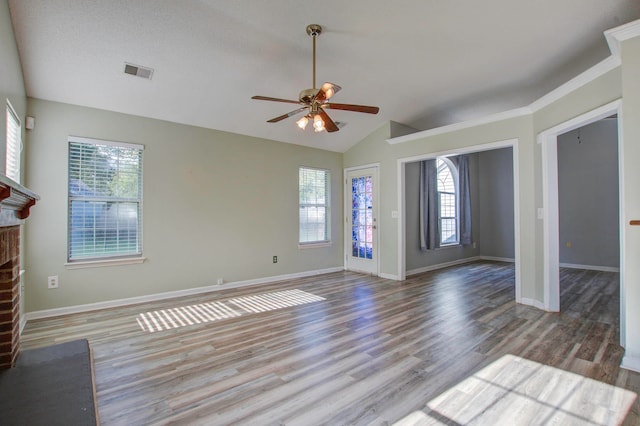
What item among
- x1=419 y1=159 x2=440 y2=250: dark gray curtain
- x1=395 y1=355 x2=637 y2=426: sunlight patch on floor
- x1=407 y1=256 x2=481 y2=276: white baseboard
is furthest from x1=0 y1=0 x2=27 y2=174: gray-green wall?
x1=419 y1=159 x2=440 y2=250: dark gray curtain

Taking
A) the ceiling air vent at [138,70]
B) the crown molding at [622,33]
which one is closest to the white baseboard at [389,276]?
the crown molding at [622,33]

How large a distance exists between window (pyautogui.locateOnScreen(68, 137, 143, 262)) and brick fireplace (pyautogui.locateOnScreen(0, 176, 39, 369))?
176 centimetres

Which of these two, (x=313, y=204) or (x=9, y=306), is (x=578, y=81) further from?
(x=9, y=306)

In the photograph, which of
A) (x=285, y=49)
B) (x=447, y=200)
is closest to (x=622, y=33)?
(x=285, y=49)

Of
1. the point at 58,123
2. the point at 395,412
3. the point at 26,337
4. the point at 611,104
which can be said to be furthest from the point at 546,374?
the point at 58,123

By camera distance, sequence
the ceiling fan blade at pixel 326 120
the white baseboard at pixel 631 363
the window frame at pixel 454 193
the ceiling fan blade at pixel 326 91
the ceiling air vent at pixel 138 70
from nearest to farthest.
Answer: the white baseboard at pixel 631 363, the ceiling fan blade at pixel 326 91, the ceiling fan blade at pixel 326 120, the ceiling air vent at pixel 138 70, the window frame at pixel 454 193

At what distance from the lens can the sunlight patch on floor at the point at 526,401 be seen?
69.4 inches

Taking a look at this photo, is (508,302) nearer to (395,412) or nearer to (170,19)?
(395,412)

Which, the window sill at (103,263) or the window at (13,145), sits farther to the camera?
the window sill at (103,263)

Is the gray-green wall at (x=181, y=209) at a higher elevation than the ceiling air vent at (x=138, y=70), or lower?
lower

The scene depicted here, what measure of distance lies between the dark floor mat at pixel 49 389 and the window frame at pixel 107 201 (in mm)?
1743

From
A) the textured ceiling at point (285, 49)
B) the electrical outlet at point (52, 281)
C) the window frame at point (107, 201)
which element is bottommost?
the electrical outlet at point (52, 281)

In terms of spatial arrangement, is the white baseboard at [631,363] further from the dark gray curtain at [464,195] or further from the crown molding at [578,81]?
the dark gray curtain at [464,195]

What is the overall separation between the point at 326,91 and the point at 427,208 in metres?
4.34
